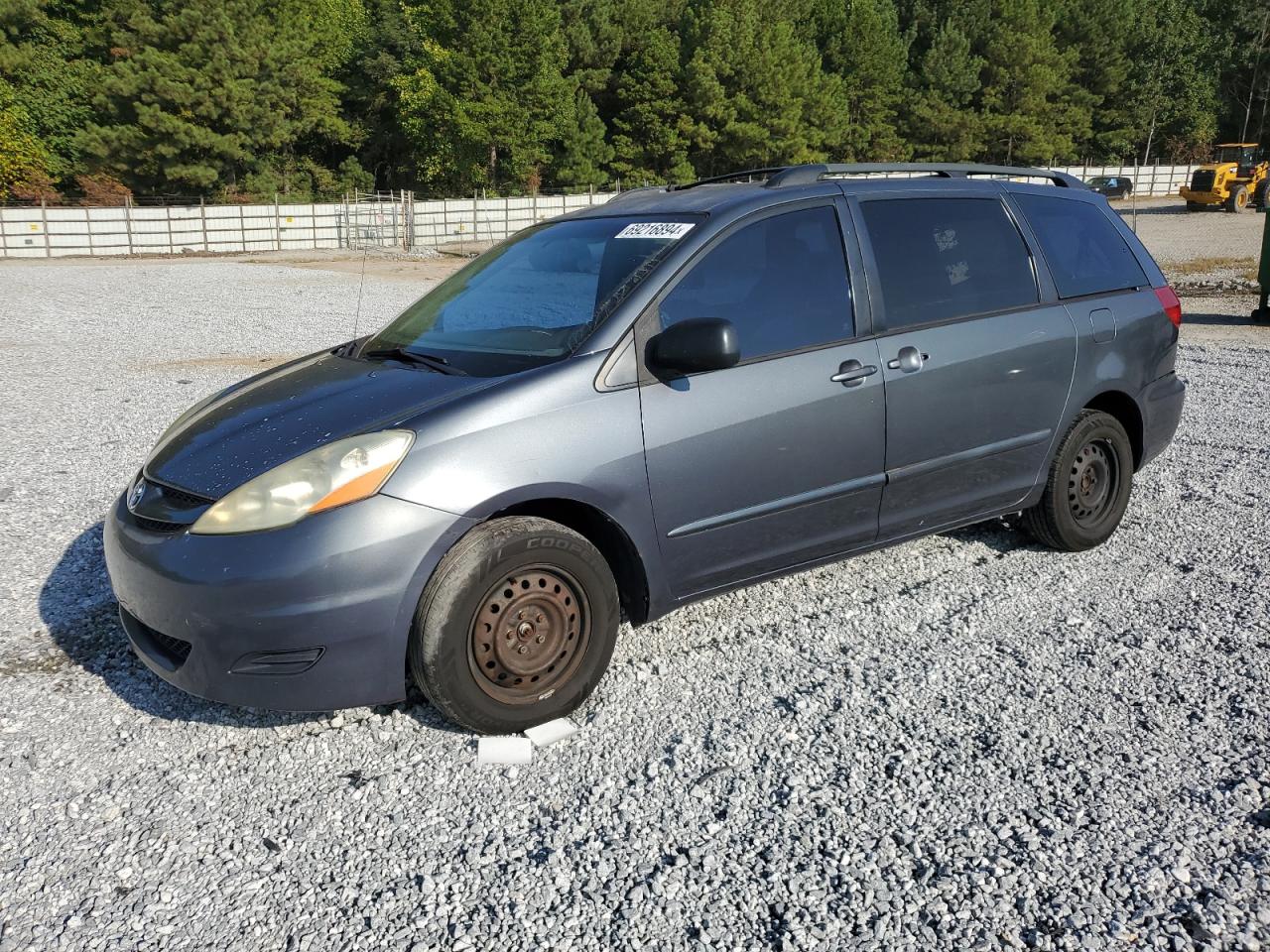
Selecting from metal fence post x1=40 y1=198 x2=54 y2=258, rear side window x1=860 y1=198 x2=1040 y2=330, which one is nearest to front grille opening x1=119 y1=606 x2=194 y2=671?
rear side window x1=860 y1=198 x2=1040 y2=330

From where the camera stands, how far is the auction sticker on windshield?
377 centimetres

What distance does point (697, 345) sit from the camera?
3.36m

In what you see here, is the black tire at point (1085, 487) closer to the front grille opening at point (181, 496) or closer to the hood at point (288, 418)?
the hood at point (288, 418)

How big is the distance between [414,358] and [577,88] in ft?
198

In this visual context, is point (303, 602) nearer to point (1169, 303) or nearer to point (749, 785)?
point (749, 785)

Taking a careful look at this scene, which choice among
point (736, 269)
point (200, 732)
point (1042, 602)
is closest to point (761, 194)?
point (736, 269)

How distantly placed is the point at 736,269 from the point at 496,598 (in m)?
1.48

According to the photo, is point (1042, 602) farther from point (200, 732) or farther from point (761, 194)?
point (200, 732)

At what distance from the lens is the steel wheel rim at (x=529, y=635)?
10.6 ft

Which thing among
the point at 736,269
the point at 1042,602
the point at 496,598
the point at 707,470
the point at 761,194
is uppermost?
the point at 761,194

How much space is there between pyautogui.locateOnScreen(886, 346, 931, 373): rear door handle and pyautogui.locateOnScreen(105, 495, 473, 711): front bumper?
1.84 m

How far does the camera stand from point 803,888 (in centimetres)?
260

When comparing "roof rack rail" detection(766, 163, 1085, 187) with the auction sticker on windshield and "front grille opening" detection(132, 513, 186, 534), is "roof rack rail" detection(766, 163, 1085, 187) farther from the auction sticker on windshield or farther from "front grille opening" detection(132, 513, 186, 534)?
"front grille opening" detection(132, 513, 186, 534)

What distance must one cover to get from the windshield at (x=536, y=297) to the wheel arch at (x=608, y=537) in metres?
0.47
